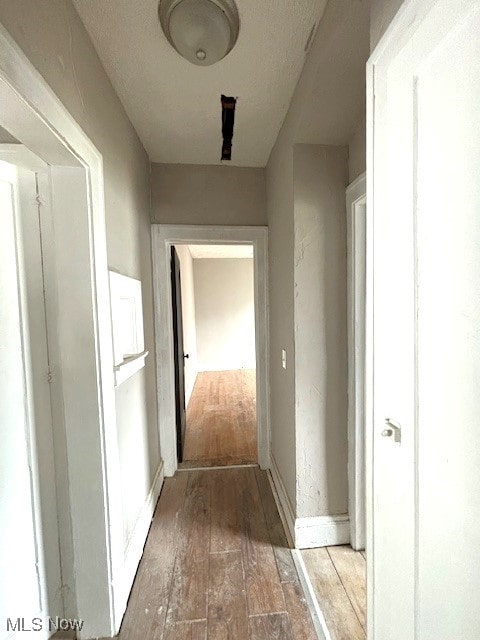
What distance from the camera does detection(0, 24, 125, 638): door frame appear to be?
43.9 inches

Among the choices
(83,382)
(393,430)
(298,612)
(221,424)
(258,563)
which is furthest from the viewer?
(221,424)

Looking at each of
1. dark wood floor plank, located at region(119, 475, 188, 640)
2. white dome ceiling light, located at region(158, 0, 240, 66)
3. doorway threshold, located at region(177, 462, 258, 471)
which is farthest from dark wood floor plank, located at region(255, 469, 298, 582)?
white dome ceiling light, located at region(158, 0, 240, 66)

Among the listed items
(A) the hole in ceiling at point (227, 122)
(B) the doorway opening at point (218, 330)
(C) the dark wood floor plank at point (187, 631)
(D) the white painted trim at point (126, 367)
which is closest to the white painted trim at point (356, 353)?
(A) the hole in ceiling at point (227, 122)

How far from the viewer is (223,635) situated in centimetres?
121

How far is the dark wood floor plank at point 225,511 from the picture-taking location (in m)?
1.69

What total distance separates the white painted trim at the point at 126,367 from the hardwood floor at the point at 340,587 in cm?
137

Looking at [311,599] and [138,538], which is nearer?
[311,599]

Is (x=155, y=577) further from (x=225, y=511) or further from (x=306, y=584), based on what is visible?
(x=306, y=584)

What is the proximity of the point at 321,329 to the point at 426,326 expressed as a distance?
944mm

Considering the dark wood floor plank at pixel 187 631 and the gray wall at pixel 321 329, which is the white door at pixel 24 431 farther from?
the gray wall at pixel 321 329

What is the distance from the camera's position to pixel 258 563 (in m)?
1.54

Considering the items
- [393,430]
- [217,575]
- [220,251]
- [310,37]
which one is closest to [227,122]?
[310,37]

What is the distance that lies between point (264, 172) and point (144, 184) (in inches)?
36.1

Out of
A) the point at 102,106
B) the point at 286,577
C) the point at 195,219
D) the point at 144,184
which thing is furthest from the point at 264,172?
the point at 286,577
